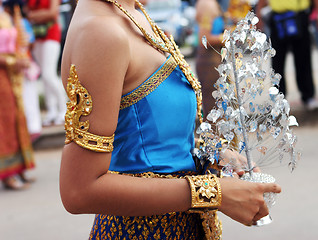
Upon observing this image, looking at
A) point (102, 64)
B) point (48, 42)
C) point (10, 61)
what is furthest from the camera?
point (48, 42)

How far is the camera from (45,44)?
7.50 meters

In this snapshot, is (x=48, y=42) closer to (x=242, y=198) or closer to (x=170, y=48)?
(x=170, y=48)

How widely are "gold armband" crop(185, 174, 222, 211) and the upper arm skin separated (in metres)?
0.06

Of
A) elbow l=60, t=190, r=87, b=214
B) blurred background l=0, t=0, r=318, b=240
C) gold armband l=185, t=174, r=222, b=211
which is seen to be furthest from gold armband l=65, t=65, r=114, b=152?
blurred background l=0, t=0, r=318, b=240

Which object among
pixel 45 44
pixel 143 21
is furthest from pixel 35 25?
pixel 143 21

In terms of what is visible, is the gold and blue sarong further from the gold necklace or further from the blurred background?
the blurred background

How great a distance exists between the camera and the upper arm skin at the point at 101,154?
3.95 ft

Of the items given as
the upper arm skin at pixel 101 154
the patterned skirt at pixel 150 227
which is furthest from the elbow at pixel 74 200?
the patterned skirt at pixel 150 227

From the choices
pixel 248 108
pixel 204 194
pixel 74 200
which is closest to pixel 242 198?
pixel 204 194

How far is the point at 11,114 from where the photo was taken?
5.32 meters

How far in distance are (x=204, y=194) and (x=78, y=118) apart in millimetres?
331

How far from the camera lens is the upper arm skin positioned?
1205 mm

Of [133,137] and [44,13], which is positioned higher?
[133,137]

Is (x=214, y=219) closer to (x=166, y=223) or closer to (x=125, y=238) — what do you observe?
(x=166, y=223)
